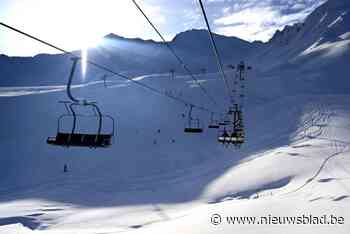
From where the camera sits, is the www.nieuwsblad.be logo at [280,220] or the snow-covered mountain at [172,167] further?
the snow-covered mountain at [172,167]

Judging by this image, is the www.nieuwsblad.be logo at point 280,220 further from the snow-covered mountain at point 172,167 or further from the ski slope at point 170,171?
the ski slope at point 170,171

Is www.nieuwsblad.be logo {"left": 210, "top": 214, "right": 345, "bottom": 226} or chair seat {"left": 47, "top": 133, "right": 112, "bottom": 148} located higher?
chair seat {"left": 47, "top": 133, "right": 112, "bottom": 148}

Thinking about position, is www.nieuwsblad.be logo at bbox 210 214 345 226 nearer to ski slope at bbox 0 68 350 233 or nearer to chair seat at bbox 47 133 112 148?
ski slope at bbox 0 68 350 233

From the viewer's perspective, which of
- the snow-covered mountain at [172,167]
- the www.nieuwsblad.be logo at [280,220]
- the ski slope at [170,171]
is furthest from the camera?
the ski slope at [170,171]

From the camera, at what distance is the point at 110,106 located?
68500 mm

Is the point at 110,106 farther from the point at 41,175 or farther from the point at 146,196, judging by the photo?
the point at 146,196

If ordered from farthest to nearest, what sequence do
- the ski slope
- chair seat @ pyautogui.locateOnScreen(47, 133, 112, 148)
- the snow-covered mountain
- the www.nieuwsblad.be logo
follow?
the ski slope → the snow-covered mountain → chair seat @ pyautogui.locateOnScreen(47, 133, 112, 148) → the www.nieuwsblad.be logo

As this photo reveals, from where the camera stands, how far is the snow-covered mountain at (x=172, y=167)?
18.1 metres

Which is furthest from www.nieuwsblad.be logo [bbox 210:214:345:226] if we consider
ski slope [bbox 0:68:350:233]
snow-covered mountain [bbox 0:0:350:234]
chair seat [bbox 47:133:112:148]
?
chair seat [bbox 47:133:112:148]

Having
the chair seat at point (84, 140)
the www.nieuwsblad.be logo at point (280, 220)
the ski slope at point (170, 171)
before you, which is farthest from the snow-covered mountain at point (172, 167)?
the chair seat at point (84, 140)

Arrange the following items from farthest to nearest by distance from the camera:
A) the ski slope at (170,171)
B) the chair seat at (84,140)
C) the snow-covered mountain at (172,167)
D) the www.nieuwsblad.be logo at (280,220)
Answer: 1. the ski slope at (170,171)
2. the snow-covered mountain at (172,167)
3. the chair seat at (84,140)
4. the www.nieuwsblad.be logo at (280,220)

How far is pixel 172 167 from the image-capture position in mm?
42500

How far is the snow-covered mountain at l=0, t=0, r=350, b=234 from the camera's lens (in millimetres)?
18141

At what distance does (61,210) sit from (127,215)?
6.56 metres
